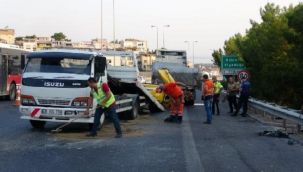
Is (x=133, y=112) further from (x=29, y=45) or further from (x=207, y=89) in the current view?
(x=29, y=45)

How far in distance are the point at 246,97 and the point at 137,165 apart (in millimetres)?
13309

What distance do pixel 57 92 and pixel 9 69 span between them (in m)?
15.6

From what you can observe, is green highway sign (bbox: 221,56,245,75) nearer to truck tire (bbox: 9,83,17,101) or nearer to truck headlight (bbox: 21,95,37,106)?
truck tire (bbox: 9,83,17,101)

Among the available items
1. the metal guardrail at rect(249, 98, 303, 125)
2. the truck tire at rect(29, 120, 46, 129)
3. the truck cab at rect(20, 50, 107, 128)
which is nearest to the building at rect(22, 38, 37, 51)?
the metal guardrail at rect(249, 98, 303, 125)

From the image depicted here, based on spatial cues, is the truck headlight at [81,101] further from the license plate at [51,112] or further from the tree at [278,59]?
the tree at [278,59]

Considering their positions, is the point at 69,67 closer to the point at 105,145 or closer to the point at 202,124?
the point at 105,145

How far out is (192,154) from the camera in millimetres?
10570

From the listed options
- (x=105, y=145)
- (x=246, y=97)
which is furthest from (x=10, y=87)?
(x=105, y=145)

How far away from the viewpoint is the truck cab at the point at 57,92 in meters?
14.0

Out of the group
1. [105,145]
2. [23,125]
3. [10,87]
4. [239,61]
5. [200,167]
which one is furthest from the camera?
[239,61]

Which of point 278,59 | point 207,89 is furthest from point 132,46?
point 207,89

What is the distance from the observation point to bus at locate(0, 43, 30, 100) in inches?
1101

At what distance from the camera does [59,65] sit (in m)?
14.6

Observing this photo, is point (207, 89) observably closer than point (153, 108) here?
Yes
